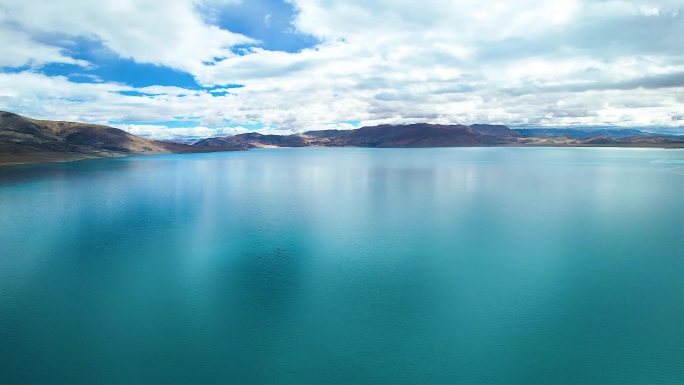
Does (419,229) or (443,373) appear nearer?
(443,373)

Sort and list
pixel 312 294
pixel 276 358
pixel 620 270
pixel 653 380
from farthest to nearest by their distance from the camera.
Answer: pixel 620 270, pixel 312 294, pixel 276 358, pixel 653 380

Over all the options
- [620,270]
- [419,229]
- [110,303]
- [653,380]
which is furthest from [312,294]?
[620,270]

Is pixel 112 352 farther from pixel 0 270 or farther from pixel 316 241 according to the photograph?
pixel 316 241

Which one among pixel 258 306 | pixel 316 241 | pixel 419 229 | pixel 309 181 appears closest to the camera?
pixel 258 306

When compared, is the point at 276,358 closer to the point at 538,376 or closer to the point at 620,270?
the point at 538,376

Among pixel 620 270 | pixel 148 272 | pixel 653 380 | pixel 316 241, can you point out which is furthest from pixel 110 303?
pixel 620 270

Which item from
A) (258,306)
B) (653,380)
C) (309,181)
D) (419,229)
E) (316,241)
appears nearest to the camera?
(653,380)
